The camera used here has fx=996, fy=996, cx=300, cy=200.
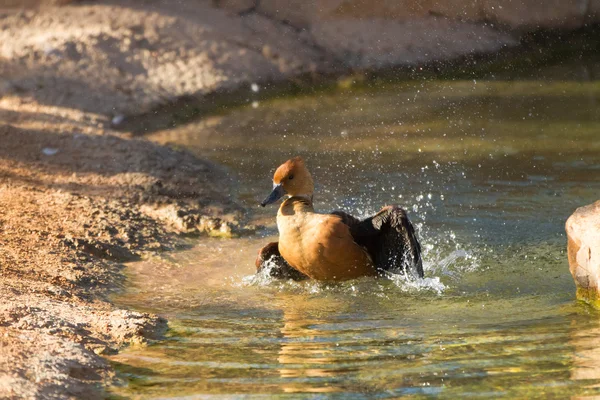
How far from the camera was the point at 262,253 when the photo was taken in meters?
6.23

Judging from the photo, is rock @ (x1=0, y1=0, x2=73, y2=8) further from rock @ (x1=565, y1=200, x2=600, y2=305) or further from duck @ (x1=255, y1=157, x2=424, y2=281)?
rock @ (x1=565, y1=200, x2=600, y2=305)

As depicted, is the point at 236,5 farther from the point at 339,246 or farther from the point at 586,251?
the point at 586,251

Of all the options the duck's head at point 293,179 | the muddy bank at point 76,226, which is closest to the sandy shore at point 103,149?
the muddy bank at point 76,226

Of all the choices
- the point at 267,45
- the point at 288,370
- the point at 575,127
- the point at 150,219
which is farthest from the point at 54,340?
the point at 267,45

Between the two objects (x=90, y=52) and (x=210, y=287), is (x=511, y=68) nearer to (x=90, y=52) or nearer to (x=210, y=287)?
(x=90, y=52)

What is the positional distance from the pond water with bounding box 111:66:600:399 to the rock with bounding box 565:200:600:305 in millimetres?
118

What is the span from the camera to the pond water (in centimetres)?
417

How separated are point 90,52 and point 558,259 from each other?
20.8 feet

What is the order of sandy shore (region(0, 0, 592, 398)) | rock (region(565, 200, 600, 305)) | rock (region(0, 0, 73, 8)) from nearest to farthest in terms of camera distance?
sandy shore (region(0, 0, 592, 398)), rock (region(565, 200, 600, 305)), rock (region(0, 0, 73, 8))

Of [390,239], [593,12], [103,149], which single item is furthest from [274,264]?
[593,12]

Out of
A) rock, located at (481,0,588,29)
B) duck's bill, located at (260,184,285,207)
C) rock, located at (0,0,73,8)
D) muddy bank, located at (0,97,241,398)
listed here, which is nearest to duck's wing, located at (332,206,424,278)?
duck's bill, located at (260,184,285,207)

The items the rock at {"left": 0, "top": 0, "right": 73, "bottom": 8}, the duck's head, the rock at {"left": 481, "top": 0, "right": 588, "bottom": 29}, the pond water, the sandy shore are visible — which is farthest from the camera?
the rock at {"left": 481, "top": 0, "right": 588, "bottom": 29}

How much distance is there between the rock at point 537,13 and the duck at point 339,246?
286 inches

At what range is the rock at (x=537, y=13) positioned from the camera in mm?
12672
